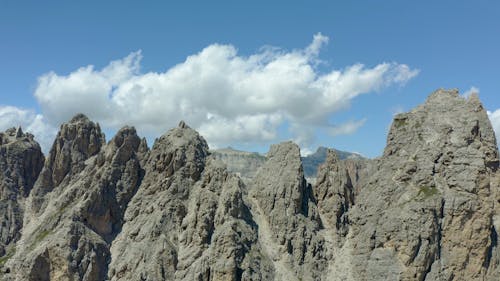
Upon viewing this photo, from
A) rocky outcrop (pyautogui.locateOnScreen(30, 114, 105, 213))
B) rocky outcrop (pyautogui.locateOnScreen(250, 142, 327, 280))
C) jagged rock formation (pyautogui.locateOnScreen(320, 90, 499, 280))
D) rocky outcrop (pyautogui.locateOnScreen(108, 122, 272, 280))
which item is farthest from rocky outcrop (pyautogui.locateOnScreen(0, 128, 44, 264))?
jagged rock formation (pyautogui.locateOnScreen(320, 90, 499, 280))

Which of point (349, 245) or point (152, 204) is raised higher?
point (152, 204)

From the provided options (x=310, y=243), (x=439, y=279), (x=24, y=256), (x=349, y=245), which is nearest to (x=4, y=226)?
(x=24, y=256)

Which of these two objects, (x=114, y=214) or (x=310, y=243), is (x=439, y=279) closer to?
(x=310, y=243)

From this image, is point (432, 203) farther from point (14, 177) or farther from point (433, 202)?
point (14, 177)

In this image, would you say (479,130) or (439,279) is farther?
(479,130)

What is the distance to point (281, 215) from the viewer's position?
11781cm

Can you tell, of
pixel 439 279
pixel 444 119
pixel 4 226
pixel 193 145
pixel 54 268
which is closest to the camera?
pixel 439 279

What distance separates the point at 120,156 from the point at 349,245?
62728mm

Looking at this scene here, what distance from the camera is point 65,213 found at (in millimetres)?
124125

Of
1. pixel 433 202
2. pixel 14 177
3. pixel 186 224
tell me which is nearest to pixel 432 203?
pixel 433 202

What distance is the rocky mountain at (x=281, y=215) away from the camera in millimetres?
107125

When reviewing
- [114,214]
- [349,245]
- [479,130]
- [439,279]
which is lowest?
[439,279]

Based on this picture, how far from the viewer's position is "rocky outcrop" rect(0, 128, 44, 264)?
13788cm

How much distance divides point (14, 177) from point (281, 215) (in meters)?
84.0
